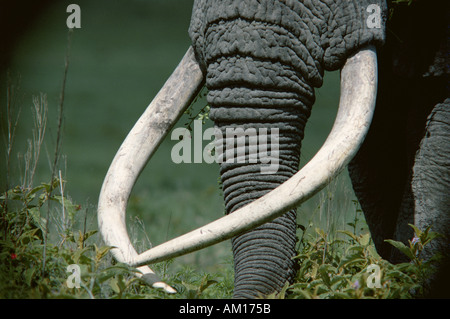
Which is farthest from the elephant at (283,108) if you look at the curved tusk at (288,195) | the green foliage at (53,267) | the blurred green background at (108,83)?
the blurred green background at (108,83)

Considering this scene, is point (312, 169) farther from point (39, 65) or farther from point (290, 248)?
point (39, 65)

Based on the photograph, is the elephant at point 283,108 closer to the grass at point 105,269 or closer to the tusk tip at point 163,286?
the tusk tip at point 163,286

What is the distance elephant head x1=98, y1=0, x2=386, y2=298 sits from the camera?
321cm

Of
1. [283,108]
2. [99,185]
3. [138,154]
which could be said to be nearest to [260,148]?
[283,108]

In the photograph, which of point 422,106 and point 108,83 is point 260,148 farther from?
point 108,83

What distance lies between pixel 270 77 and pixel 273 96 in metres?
0.08

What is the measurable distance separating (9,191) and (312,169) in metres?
1.52

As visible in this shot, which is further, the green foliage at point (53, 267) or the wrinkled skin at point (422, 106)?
the wrinkled skin at point (422, 106)

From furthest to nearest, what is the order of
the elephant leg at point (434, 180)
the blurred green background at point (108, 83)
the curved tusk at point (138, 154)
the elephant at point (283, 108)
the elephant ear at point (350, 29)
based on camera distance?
the blurred green background at point (108, 83) < the elephant leg at point (434, 180) < the elephant ear at point (350, 29) < the curved tusk at point (138, 154) < the elephant at point (283, 108)

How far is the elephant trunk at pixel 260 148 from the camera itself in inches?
128

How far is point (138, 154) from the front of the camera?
11.8 ft

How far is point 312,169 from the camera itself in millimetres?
3078

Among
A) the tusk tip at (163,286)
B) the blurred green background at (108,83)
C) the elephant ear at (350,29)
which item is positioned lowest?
the tusk tip at (163,286)

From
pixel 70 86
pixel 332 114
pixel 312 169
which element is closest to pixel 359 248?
pixel 312 169
